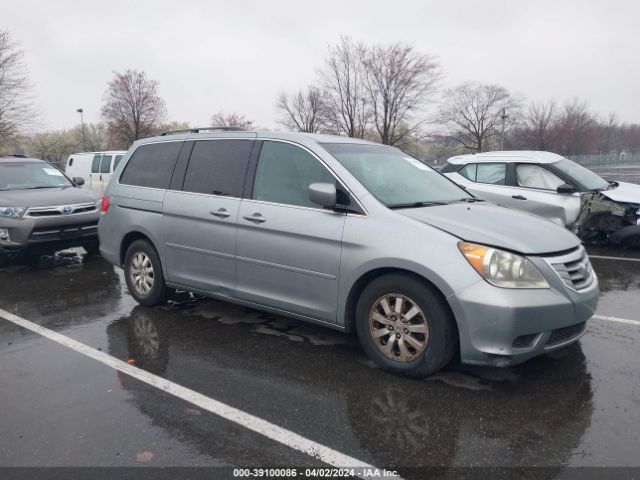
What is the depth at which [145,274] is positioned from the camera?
17.5 ft

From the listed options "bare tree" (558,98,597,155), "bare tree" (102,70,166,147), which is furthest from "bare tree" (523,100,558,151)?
"bare tree" (102,70,166,147)

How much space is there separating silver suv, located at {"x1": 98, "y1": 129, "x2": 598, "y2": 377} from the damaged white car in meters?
3.46

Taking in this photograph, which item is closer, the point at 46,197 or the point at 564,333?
the point at 564,333

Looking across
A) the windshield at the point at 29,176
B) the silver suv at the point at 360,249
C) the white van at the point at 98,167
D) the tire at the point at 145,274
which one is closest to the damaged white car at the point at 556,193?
the silver suv at the point at 360,249

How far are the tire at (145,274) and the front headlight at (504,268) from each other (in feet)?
10.8

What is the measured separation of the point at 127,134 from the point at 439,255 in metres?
39.9

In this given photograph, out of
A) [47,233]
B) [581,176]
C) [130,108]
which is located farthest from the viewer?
[130,108]

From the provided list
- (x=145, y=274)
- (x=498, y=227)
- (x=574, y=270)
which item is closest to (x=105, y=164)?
(x=145, y=274)

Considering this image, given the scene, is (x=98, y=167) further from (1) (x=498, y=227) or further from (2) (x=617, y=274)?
(1) (x=498, y=227)

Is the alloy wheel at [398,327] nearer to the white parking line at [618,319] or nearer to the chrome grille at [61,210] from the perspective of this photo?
the white parking line at [618,319]

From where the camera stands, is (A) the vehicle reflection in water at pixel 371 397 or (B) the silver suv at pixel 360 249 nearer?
(A) the vehicle reflection in water at pixel 371 397

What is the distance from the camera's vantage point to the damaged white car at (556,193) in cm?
752

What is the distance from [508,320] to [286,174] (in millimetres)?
2153

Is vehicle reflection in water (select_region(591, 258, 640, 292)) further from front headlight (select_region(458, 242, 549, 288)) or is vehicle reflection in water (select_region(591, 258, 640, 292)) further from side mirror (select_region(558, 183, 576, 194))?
front headlight (select_region(458, 242, 549, 288))
